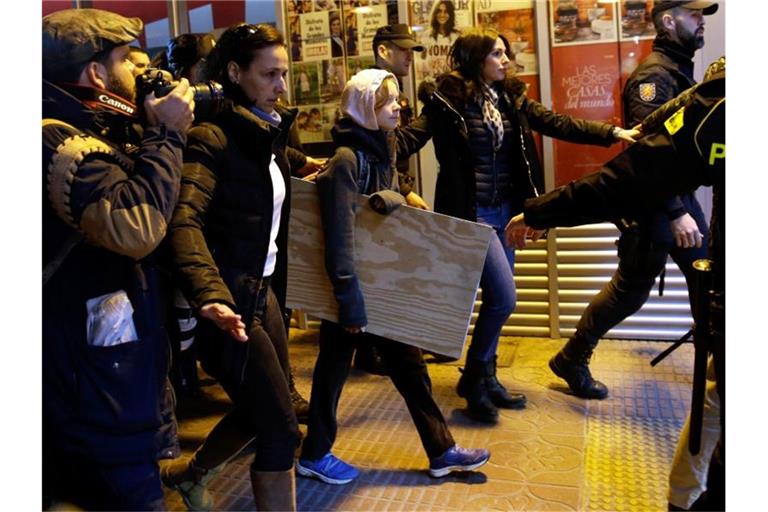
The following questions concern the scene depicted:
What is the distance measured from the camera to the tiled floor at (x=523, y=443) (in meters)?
2.80

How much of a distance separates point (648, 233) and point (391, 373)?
4.87 ft

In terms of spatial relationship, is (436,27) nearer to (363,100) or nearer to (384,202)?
(363,100)

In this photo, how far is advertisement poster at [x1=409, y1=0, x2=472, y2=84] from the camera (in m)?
4.64

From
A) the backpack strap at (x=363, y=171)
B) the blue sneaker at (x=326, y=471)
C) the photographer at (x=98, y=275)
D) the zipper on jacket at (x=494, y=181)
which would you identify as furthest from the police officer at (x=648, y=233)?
the photographer at (x=98, y=275)

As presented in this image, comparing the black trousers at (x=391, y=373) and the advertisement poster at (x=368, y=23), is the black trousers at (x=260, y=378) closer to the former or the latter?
the black trousers at (x=391, y=373)

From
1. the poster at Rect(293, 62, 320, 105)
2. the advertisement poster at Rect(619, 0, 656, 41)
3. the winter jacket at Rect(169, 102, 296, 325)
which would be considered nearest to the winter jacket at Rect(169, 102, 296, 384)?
the winter jacket at Rect(169, 102, 296, 325)

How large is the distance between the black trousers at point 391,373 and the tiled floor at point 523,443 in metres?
0.20

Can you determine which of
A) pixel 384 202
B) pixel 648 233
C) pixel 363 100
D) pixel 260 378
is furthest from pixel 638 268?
pixel 260 378

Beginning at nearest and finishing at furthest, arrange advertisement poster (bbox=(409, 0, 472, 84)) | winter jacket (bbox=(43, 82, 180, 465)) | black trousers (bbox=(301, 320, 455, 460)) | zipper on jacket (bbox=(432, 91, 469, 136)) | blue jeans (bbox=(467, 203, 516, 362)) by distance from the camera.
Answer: winter jacket (bbox=(43, 82, 180, 465)) → black trousers (bbox=(301, 320, 455, 460)) → blue jeans (bbox=(467, 203, 516, 362)) → zipper on jacket (bbox=(432, 91, 469, 136)) → advertisement poster (bbox=(409, 0, 472, 84))

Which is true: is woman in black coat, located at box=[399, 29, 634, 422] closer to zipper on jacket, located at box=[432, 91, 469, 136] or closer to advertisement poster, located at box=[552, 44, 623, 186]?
zipper on jacket, located at box=[432, 91, 469, 136]

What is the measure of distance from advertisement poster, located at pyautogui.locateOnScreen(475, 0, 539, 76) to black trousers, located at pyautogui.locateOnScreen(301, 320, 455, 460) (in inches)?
97.0

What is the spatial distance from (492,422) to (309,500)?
3.51ft

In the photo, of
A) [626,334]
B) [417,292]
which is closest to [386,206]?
[417,292]

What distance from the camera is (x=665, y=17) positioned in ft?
11.7
